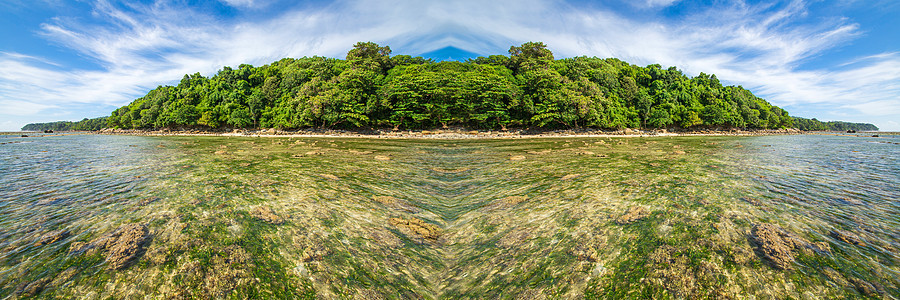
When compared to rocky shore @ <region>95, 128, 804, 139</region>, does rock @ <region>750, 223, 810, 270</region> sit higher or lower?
lower

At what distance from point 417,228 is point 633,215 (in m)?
5.10

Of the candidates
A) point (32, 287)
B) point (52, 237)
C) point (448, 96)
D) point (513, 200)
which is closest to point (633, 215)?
point (513, 200)

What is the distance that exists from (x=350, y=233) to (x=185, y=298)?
2.76 metres

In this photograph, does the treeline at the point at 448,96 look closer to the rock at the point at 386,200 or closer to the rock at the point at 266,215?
the rock at the point at 386,200

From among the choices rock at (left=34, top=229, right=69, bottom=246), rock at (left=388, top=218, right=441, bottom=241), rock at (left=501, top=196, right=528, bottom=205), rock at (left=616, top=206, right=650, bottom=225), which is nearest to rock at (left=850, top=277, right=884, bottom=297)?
rock at (left=616, top=206, right=650, bottom=225)

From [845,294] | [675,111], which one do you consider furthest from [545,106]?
[845,294]

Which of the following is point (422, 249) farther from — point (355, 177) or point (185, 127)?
point (185, 127)

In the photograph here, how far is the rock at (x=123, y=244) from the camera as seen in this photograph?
16.4ft

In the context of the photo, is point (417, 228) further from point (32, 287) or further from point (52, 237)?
point (52, 237)

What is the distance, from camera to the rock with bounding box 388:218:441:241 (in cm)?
668

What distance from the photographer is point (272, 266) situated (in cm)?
498

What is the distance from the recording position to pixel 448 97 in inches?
1439

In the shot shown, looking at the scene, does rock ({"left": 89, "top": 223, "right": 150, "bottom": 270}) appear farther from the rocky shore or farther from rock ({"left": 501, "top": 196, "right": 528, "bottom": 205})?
the rocky shore

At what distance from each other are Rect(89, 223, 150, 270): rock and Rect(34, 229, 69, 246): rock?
0.73m
